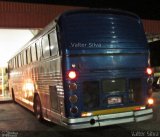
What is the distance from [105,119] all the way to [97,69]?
1278 millimetres

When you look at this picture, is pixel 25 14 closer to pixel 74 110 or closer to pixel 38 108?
pixel 38 108

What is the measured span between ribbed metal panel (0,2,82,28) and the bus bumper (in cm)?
1091

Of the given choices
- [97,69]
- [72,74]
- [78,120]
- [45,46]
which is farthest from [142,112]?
[45,46]

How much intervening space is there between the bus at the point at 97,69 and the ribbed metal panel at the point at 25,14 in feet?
29.3

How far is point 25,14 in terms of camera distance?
1884 centimetres

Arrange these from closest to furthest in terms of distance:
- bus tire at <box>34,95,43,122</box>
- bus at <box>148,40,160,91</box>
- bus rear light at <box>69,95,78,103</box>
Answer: bus rear light at <box>69,95,78,103</box>, bus tire at <box>34,95,43,122</box>, bus at <box>148,40,160,91</box>

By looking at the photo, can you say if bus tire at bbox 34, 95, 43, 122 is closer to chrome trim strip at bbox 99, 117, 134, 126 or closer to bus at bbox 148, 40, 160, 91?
chrome trim strip at bbox 99, 117, 134, 126

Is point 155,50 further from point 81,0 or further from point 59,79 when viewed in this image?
point 59,79

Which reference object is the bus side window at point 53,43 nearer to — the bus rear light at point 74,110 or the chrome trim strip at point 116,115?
the bus rear light at point 74,110

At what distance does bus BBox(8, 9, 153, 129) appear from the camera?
341 inches

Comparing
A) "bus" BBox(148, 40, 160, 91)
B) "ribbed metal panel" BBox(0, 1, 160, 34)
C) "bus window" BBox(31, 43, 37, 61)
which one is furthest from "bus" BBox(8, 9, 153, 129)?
"bus" BBox(148, 40, 160, 91)

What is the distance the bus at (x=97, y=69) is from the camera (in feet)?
28.4

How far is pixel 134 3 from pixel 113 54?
1799 centimetres

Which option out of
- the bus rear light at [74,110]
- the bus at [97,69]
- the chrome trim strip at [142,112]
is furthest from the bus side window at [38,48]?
the chrome trim strip at [142,112]
